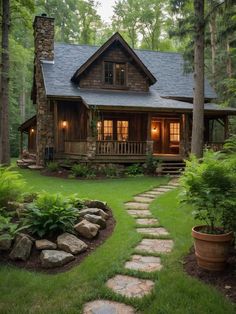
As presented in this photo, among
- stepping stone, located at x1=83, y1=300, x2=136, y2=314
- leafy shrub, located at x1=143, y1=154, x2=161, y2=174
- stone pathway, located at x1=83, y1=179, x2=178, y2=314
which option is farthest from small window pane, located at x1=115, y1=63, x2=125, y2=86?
stepping stone, located at x1=83, y1=300, x2=136, y2=314

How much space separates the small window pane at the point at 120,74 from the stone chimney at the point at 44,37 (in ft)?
12.6

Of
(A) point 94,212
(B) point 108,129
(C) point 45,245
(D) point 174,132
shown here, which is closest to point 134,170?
(B) point 108,129

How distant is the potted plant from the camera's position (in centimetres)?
415

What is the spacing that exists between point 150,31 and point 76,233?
3202 centimetres

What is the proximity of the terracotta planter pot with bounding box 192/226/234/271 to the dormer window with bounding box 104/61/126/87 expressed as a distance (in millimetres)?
14827

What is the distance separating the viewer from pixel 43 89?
1797 cm

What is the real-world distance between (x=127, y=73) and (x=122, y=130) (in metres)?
3.15

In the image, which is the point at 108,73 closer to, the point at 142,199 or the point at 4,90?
the point at 4,90

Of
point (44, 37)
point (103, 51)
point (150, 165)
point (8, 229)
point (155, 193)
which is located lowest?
point (155, 193)

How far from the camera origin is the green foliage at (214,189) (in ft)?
13.6

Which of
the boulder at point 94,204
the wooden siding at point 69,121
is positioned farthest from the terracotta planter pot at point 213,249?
the wooden siding at point 69,121

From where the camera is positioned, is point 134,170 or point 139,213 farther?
point 134,170

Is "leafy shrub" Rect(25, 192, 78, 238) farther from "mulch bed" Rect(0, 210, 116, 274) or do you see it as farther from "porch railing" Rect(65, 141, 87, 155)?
"porch railing" Rect(65, 141, 87, 155)

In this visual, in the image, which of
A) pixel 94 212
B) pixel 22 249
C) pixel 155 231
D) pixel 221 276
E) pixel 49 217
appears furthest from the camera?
pixel 94 212
